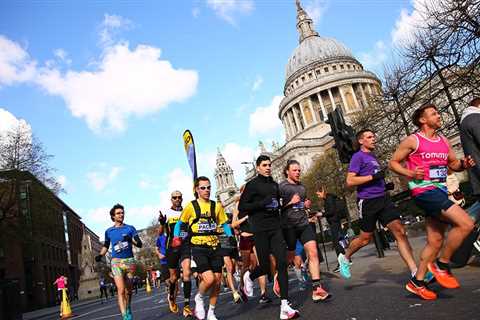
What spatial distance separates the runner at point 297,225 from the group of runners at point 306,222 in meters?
0.01

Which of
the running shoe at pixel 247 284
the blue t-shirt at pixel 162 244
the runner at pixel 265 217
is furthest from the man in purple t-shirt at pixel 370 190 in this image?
the blue t-shirt at pixel 162 244

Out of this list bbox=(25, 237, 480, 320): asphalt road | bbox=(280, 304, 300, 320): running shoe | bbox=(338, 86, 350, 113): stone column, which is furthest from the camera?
bbox=(338, 86, 350, 113): stone column

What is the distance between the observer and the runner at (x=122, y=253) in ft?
24.5

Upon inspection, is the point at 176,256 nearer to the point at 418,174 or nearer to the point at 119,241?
the point at 119,241

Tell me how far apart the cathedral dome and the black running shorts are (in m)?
93.9

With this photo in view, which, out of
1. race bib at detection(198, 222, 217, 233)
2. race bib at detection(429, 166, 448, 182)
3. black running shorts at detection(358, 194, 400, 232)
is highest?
race bib at detection(198, 222, 217, 233)

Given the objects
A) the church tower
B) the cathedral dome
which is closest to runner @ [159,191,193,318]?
the cathedral dome

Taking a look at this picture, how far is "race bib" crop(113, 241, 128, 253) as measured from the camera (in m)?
7.73

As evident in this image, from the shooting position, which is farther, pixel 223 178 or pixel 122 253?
pixel 223 178

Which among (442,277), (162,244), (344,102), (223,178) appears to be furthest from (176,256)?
(223,178)

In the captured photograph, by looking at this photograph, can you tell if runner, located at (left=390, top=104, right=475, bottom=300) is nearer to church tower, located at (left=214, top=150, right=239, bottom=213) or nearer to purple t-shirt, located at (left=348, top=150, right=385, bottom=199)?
purple t-shirt, located at (left=348, top=150, right=385, bottom=199)

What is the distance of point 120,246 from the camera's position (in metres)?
7.76

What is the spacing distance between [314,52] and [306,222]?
9856 cm

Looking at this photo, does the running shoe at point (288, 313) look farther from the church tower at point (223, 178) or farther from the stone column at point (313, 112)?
the church tower at point (223, 178)
